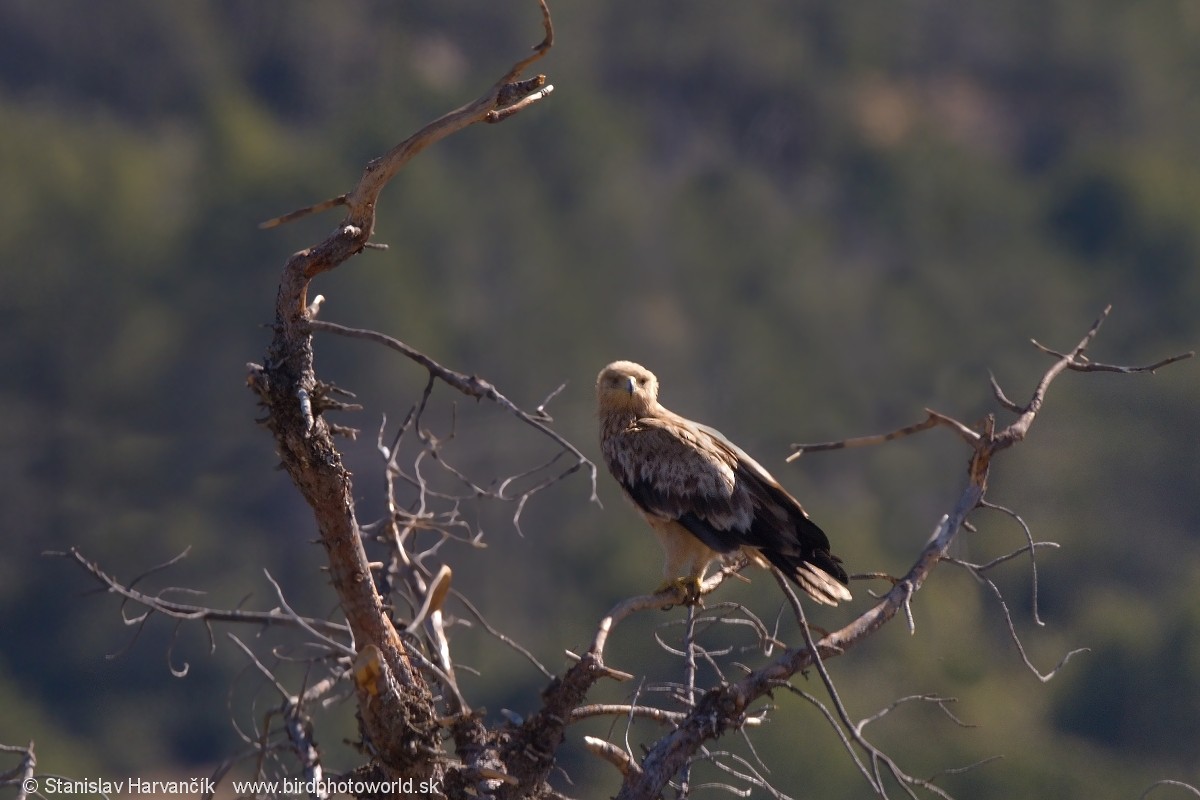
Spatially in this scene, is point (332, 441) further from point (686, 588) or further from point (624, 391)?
point (624, 391)

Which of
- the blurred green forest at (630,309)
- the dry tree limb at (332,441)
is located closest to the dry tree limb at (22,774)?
the dry tree limb at (332,441)

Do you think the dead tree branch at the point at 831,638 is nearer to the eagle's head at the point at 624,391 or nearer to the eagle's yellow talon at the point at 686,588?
the eagle's yellow talon at the point at 686,588

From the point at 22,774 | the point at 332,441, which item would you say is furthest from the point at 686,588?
the point at 22,774

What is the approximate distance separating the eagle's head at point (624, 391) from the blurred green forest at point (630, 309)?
678cm

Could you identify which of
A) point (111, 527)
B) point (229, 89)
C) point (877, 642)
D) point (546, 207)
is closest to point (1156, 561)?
point (877, 642)

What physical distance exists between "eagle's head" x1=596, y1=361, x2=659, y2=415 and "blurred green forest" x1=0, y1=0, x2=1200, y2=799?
678 centimetres

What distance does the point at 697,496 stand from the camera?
693cm

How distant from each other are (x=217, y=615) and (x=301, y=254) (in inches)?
62.1

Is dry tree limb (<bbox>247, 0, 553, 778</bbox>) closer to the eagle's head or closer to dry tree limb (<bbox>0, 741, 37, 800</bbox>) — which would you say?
dry tree limb (<bbox>0, 741, 37, 800</bbox>)

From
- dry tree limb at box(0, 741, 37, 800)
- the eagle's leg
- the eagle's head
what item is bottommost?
dry tree limb at box(0, 741, 37, 800)

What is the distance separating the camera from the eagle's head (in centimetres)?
764

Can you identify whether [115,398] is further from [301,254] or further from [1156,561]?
[301,254]

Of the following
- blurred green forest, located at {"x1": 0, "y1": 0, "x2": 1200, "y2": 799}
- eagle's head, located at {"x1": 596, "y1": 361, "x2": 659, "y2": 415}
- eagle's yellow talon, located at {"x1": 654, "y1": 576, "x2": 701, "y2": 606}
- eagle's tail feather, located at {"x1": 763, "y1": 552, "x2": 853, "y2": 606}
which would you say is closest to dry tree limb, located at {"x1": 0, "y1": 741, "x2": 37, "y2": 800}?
eagle's yellow talon, located at {"x1": 654, "y1": 576, "x2": 701, "y2": 606}

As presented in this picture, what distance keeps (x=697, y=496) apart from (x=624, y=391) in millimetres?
911
